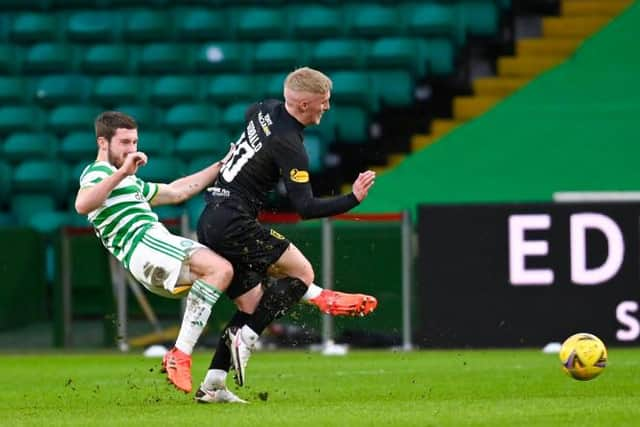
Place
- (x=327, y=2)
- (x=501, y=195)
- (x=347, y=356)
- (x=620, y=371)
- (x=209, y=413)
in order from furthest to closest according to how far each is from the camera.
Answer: (x=327, y=2), (x=501, y=195), (x=347, y=356), (x=620, y=371), (x=209, y=413)

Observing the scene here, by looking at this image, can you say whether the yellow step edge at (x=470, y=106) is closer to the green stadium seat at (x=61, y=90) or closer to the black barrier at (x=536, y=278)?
the black barrier at (x=536, y=278)

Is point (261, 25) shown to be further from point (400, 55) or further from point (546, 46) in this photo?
point (546, 46)

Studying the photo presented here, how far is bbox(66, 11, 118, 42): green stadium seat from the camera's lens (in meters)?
19.3

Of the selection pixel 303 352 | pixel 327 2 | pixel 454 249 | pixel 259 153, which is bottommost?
pixel 303 352

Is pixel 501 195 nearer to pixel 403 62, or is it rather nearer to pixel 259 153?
pixel 403 62

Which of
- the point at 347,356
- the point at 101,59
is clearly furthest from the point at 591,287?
the point at 101,59

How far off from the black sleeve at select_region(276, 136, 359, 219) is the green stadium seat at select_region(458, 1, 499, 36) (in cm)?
1031

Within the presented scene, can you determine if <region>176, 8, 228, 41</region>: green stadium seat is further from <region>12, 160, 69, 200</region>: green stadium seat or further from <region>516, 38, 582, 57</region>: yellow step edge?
<region>516, 38, 582, 57</region>: yellow step edge

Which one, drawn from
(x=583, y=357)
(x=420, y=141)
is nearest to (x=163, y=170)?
(x=420, y=141)

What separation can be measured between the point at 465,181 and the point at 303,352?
373cm

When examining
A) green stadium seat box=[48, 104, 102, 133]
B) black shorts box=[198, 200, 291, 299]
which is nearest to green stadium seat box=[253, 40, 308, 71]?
green stadium seat box=[48, 104, 102, 133]

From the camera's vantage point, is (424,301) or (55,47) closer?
(424,301)

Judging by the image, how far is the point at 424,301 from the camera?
14125 millimetres

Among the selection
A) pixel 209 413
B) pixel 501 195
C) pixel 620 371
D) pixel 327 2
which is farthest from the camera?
pixel 327 2
